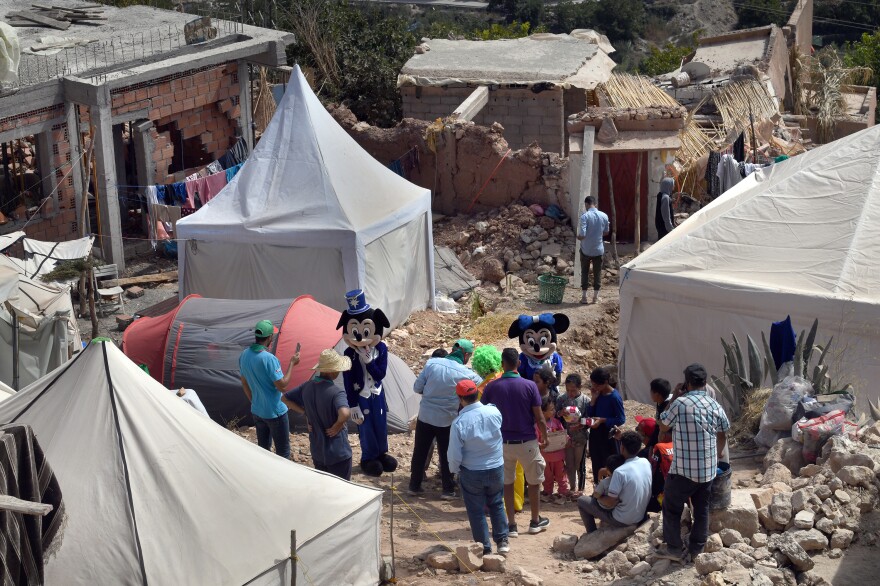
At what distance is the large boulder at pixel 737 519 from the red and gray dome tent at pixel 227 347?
3.99m

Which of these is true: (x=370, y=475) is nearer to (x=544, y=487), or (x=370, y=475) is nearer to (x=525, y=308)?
(x=544, y=487)

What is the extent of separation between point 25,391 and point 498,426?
294 cm

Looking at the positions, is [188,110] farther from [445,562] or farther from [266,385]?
[445,562]

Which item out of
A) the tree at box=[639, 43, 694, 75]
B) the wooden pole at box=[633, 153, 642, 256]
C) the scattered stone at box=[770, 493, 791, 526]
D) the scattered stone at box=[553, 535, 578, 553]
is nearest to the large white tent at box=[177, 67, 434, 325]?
the wooden pole at box=[633, 153, 642, 256]

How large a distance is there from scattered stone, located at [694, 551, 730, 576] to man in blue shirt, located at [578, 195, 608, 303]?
24.2 ft

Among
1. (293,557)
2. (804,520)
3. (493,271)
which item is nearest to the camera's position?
(293,557)

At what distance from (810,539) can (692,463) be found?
880mm

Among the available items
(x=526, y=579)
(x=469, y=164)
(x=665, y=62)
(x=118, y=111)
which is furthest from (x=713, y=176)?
(x=665, y=62)

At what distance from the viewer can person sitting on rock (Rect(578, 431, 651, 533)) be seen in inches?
278

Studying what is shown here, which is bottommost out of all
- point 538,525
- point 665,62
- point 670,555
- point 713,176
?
point 538,525

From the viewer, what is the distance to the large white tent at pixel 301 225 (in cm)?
1241

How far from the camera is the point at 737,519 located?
6.89 metres

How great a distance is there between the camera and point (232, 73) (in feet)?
58.6

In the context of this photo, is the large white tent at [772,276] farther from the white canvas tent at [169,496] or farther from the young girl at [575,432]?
the white canvas tent at [169,496]
